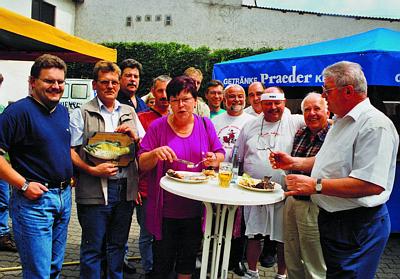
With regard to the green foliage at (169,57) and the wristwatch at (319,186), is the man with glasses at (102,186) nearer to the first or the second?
the wristwatch at (319,186)

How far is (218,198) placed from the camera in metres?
2.25

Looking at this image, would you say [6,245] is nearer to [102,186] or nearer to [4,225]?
[4,225]

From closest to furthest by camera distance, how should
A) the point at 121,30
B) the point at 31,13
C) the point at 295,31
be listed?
the point at 31,13
the point at 295,31
the point at 121,30

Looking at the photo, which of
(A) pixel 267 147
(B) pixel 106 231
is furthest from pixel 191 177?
(A) pixel 267 147

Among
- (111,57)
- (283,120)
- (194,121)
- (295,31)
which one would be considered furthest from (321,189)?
(295,31)

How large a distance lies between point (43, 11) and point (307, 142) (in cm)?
1591

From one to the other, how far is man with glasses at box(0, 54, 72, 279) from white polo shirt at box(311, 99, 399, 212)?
5.73 feet

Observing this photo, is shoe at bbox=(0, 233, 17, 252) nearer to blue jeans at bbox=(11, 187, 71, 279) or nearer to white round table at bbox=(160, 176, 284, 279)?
blue jeans at bbox=(11, 187, 71, 279)

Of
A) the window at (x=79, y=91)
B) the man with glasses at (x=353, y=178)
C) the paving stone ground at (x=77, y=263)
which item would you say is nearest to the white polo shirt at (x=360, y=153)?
the man with glasses at (x=353, y=178)

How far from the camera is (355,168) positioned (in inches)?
80.2

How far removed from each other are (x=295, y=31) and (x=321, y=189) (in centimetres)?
1833

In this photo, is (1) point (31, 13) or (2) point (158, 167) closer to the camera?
(2) point (158, 167)

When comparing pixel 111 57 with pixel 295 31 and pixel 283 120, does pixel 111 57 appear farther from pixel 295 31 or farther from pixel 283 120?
pixel 295 31

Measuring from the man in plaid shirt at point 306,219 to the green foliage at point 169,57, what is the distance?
544 inches
